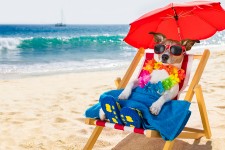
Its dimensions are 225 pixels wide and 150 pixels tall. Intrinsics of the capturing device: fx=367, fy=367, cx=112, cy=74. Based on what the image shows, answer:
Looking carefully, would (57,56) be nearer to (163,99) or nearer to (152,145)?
(152,145)

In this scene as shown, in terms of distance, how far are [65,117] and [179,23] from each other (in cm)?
199

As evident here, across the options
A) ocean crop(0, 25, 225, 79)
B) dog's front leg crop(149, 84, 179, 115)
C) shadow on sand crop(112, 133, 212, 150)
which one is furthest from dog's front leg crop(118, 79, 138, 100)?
ocean crop(0, 25, 225, 79)

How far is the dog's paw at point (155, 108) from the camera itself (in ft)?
10.6

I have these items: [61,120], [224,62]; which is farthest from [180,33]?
[224,62]

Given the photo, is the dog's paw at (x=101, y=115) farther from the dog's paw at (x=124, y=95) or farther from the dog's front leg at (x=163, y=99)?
the dog's front leg at (x=163, y=99)

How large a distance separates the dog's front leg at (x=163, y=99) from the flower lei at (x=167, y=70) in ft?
0.14

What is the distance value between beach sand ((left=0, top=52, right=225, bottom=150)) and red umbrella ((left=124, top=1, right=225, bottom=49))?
3.60 feet

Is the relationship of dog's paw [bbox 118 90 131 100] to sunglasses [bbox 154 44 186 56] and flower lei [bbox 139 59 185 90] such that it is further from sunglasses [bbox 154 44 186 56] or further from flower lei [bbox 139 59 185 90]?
sunglasses [bbox 154 44 186 56]

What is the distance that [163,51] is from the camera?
3.68m

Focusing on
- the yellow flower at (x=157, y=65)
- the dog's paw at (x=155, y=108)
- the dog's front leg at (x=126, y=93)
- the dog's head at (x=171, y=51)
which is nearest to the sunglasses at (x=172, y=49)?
the dog's head at (x=171, y=51)

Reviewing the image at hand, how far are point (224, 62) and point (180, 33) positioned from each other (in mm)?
5760

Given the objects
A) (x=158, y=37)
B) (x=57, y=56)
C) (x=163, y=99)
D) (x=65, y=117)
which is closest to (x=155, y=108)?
(x=163, y=99)

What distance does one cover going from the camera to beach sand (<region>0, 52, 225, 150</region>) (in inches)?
154

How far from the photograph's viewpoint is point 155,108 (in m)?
3.22
